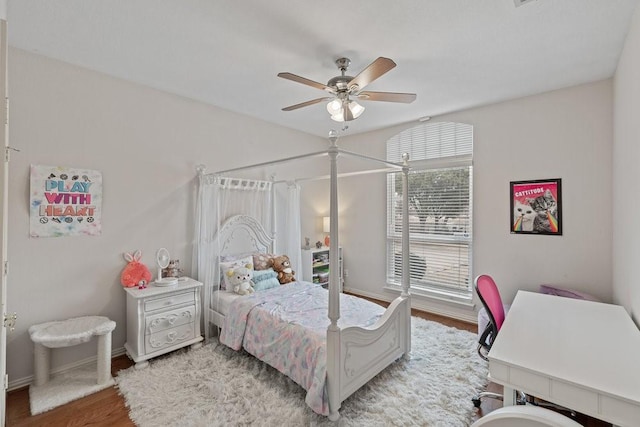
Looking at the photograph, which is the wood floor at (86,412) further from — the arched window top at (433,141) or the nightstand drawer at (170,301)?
the arched window top at (433,141)

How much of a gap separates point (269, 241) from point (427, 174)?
2.45m

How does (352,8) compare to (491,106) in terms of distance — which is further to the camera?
(491,106)

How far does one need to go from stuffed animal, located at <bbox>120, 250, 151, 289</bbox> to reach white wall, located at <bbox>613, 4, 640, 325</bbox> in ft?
12.8

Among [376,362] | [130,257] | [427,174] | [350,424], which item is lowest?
[350,424]

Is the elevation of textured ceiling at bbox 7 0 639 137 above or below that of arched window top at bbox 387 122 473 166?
above

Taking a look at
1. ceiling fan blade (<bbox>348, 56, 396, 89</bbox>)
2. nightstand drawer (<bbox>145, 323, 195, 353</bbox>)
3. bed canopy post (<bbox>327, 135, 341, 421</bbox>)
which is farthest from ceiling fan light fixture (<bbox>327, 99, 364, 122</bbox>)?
nightstand drawer (<bbox>145, 323, 195, 353</bbox>)

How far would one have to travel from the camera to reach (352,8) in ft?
5.90

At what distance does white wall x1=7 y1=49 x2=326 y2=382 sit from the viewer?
2.30 metres

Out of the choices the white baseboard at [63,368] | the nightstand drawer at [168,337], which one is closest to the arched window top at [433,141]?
the nightstand drawer at [168,337]

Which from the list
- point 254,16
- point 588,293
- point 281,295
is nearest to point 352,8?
point 254,16

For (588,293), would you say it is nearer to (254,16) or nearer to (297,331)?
(297,331)

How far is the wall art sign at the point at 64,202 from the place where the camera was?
235 cm

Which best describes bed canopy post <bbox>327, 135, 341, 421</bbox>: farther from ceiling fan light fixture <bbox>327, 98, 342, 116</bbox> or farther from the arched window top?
the arched window top

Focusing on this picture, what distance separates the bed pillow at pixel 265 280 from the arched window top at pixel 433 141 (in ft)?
8.36
